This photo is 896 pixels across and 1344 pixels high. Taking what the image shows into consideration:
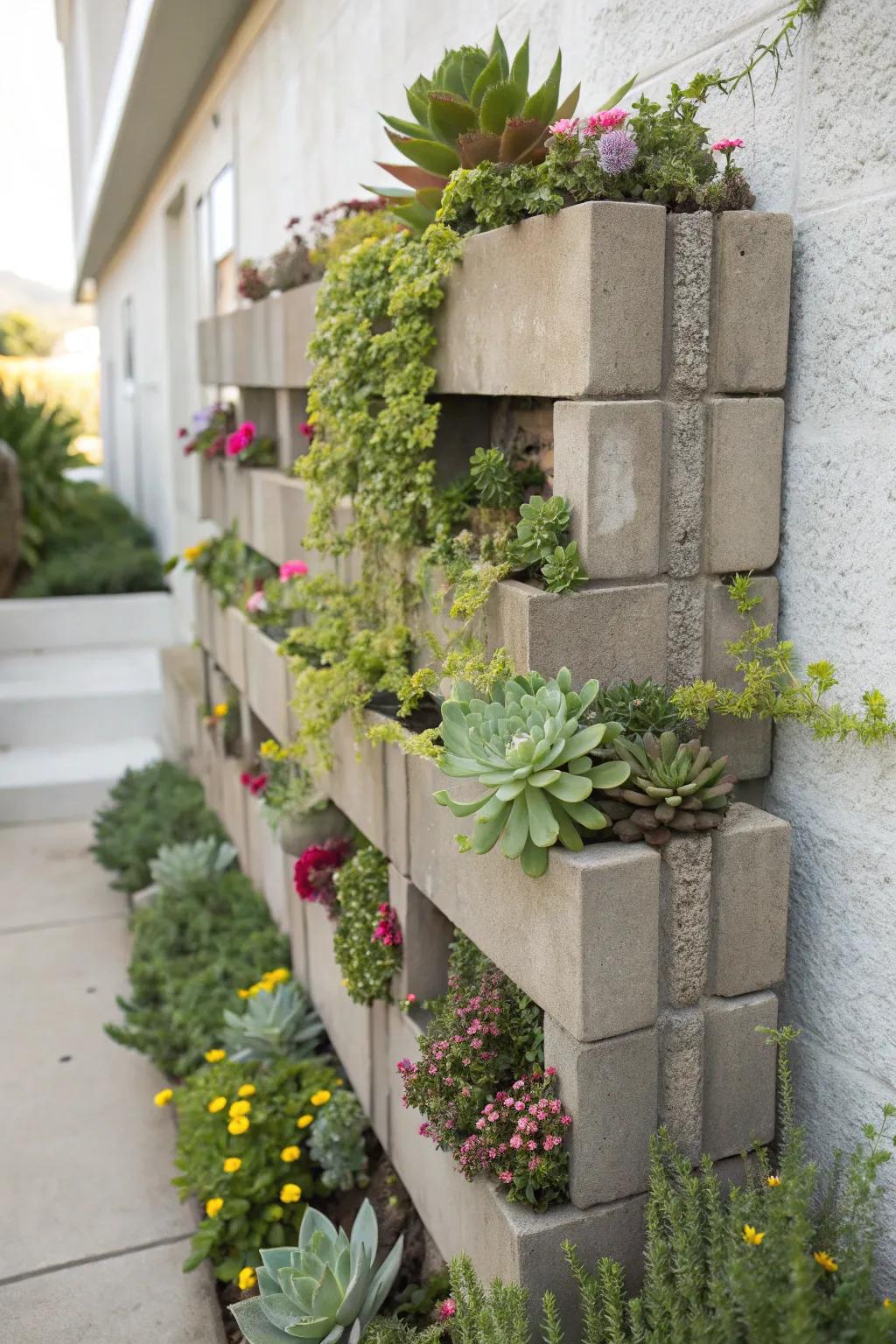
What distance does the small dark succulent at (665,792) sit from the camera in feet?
6.01

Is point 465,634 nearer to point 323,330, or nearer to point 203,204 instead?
point 323,330

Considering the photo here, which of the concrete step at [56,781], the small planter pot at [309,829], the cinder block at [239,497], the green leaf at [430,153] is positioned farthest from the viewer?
the concrete step at [56,781]

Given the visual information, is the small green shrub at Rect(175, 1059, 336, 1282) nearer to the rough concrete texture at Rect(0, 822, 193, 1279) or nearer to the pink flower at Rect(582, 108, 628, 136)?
the rough concrete texture at Rect(0, 822, 193, 1279)

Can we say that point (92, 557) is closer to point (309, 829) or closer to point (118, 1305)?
point (309, 829)

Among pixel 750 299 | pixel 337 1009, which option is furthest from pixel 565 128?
pixel 337 1009

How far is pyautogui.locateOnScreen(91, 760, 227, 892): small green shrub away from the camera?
470 centimetres

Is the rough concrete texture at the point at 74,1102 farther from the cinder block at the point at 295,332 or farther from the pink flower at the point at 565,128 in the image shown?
the pink flower at the point at 565,128

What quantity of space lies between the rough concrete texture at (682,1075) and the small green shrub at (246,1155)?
1068 millimetres

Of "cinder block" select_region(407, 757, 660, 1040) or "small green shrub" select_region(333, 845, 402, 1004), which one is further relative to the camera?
"small green shrub" select_region(333, 845, 402, 1004)

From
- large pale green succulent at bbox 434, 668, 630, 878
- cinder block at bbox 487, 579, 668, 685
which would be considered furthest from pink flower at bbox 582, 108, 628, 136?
large pale green succulent at bbox 434, 668, 630, 878

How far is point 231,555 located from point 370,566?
6.29 feet

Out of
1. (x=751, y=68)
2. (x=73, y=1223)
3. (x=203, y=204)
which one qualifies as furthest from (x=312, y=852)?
(x=203, y=204)

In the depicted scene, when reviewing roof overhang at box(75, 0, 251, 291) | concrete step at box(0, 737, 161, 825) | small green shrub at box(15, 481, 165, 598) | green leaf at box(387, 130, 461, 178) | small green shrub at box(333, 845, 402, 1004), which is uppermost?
roof overhang at box(75, 0, 251, 291)

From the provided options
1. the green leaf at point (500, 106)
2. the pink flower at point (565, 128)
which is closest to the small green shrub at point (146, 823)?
the green leaf at point (500, 106)
